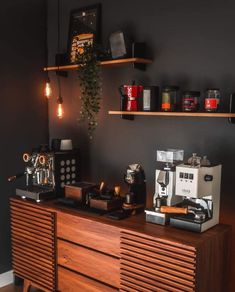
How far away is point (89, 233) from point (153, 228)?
47 cm

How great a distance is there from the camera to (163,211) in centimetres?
232

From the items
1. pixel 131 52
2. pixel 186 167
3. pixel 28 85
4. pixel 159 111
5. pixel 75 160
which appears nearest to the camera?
pixel 186 167

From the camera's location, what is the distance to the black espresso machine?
2980 mm

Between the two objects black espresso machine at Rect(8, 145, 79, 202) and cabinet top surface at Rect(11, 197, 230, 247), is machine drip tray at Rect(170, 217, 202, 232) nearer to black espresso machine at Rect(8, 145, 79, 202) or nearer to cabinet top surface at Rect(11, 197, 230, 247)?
cabinet top surface at Rect(11, 197, 230, 247)

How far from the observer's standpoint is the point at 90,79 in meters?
2.92

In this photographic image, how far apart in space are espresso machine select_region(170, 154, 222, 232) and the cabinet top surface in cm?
4

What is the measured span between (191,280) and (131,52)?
→ 63.2 inches

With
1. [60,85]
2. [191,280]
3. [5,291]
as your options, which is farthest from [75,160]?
[191,280]

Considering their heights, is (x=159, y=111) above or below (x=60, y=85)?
below

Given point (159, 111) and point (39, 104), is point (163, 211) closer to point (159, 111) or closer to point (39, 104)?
point (159, 111)

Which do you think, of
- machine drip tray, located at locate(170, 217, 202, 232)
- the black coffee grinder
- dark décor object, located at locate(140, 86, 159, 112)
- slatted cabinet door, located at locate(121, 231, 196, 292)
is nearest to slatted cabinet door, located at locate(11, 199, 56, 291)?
the black coffee grinder

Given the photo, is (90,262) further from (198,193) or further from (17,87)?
(17,87)

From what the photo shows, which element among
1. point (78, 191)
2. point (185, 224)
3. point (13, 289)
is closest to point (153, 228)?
point (185, 224)

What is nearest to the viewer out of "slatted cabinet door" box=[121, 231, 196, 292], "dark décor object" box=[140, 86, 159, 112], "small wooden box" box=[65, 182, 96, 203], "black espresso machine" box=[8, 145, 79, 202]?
"slatted cabinet door" box=[121, 231, 196, 292]
